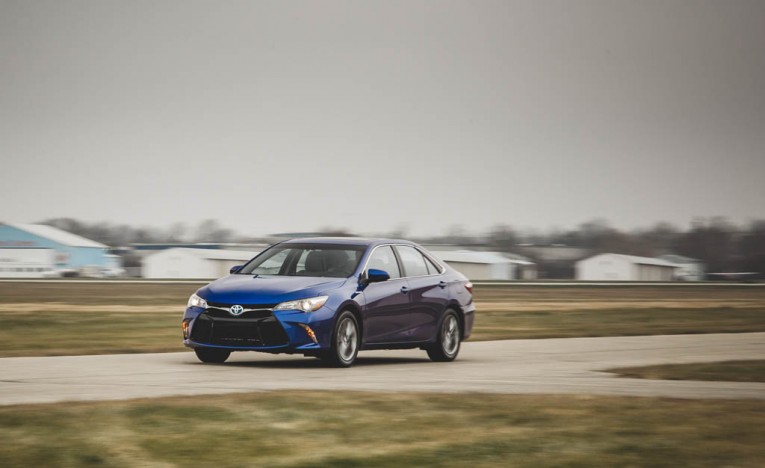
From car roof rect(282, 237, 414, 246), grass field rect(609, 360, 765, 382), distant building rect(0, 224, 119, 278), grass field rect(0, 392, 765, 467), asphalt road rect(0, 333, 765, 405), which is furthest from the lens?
distant building rect(0, 224, 119, 278)

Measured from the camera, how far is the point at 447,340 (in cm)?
1692

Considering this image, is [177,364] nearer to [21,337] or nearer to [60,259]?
[21,337]

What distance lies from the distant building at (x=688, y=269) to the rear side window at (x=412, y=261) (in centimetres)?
12987

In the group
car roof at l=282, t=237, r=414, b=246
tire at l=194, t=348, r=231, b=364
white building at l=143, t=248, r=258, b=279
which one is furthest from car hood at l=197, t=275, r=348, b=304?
white building at l=143, t=248, r=258, b=279

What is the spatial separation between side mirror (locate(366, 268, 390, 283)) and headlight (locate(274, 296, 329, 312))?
3.29ft

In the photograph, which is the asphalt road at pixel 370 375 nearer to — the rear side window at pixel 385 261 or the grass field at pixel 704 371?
the grass field at pixel 704 371

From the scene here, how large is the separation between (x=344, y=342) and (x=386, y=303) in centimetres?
103

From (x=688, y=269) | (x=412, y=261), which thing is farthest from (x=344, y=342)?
(x=688, y=269)

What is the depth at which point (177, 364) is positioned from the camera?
48.5ft

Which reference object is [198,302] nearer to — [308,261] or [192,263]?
[308,261]

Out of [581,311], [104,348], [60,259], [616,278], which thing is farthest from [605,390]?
[616,278]

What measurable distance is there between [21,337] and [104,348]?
454cm

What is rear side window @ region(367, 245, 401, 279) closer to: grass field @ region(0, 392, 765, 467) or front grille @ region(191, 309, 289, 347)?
front grille @ region(191, 309, 289, 347)

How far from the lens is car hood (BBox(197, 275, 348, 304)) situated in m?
14.3
